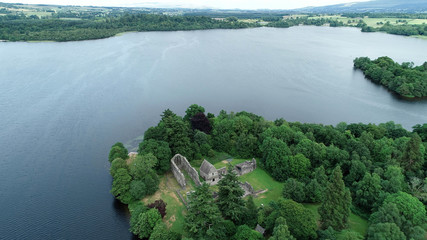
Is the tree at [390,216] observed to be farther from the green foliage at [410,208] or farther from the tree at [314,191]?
the tree at [314,191]

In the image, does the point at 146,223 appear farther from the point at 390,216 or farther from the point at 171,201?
the point at 390,216

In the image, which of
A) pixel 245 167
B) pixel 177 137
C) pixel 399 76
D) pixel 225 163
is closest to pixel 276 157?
pixel 245 167

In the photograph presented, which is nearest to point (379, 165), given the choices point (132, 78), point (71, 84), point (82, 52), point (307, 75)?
point (307, 75)

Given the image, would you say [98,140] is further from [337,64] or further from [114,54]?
[337,64]

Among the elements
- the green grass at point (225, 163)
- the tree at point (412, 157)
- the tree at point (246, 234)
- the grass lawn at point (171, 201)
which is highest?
the tree at point (412, 157)

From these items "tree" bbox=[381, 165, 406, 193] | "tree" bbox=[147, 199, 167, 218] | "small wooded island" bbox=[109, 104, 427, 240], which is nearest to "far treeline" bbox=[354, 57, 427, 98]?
"small wooded island" bbox=[109, 104, 427, 240]

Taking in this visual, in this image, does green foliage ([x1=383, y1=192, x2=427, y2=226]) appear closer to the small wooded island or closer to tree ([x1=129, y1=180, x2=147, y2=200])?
the small wooded island

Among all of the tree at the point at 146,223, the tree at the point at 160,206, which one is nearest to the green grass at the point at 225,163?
the tree at the point at 160,206
